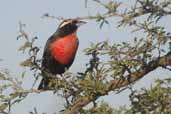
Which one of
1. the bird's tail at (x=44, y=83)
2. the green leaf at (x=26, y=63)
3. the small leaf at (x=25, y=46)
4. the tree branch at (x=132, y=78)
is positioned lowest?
the bird's tail at (x=44, y=83)

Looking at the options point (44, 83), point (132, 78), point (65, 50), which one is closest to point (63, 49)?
point (65, 50)

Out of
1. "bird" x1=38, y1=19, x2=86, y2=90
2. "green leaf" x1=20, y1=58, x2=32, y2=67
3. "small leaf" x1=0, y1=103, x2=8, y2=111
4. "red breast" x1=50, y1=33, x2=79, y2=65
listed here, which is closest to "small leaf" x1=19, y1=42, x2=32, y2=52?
"green leaf" x1=20, y1=58, x2=32, y2=67

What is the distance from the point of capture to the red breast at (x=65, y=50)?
5000 mm

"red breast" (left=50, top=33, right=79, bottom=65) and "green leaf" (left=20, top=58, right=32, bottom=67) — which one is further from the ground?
"green leaf" (left=20, top=58, right=32, bottom=67)

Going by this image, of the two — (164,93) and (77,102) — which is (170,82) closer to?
(164,93)

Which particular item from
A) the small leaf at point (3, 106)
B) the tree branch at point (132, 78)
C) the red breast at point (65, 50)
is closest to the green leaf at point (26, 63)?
the small leaf at point (3, 106)

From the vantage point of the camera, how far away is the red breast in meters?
5.00

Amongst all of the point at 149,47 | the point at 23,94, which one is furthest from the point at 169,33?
the point at 23,94

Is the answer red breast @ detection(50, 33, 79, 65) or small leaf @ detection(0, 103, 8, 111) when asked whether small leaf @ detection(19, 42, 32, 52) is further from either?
red breast @ detection(50, 33, 79, 65)

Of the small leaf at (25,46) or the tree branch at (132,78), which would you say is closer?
the tree branch at (132,78)

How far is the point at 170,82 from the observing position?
8.39 feet

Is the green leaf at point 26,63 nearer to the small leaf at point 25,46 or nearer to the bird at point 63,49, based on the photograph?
the small leaf at point 25,46

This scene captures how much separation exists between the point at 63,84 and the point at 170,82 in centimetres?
59

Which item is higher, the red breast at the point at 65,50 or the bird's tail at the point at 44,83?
the bird's tail at the point at 44,83
